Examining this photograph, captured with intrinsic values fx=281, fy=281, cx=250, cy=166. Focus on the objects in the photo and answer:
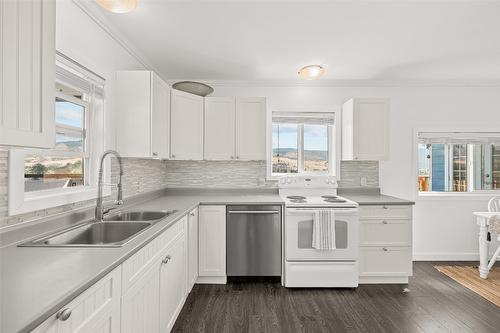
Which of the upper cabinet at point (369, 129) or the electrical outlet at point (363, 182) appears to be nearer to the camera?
the upper cabinet at point (369, 129)

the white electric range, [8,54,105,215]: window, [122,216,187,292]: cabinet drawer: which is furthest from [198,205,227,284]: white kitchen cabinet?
[8,54,105,215]: window

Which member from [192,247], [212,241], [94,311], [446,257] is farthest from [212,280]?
[446,257]

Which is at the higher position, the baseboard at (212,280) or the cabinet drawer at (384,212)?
the cabinet drawer at (384,212)

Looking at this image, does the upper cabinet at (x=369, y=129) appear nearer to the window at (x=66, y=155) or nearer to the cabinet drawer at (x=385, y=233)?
the cabinet drawer at (x=385, y=233)

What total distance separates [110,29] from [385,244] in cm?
339

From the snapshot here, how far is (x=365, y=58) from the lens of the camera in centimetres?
304

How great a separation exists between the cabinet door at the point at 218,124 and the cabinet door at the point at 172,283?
4.33ft

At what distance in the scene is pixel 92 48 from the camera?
2150 mm

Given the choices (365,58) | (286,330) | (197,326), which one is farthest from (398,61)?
(197,326)

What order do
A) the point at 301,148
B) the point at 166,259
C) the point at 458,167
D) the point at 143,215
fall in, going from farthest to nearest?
the point at 458,167 < the point at 301,148 < the point at 143,215 < the point at 166,259

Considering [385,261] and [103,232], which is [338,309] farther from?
[103,232]

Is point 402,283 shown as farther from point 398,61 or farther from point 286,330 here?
point 398,61

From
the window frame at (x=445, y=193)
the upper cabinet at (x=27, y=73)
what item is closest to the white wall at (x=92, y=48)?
the upper cabinet at (x=27, y=73)

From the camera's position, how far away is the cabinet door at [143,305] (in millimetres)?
1335
